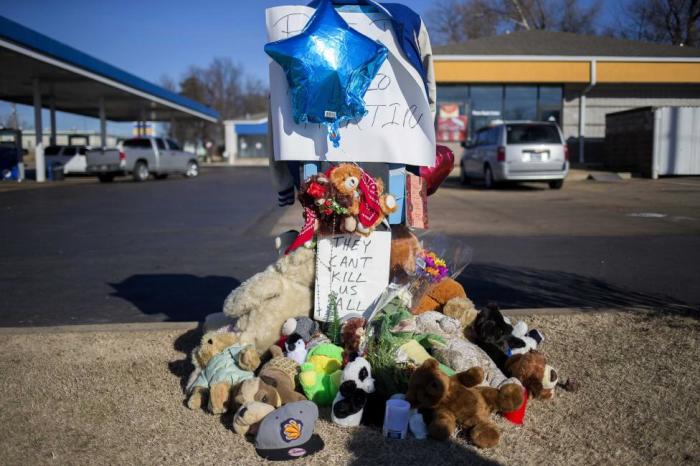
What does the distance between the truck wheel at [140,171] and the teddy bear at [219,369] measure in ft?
81.1

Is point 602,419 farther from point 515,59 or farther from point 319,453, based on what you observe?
point 515,59

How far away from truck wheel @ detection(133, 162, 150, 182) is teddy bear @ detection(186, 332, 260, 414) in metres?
A: 24.7

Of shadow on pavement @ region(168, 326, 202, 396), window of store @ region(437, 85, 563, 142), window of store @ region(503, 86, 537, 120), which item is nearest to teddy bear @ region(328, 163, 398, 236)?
shadow on pavement @ region(168, 326, 202, 396)

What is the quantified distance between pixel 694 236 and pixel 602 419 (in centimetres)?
663

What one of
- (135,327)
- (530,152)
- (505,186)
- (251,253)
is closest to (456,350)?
(135,327)

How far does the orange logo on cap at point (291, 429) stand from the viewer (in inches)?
108

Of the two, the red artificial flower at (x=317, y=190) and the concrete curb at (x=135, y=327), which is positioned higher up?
the red artificial flower at (x=317, y=190)

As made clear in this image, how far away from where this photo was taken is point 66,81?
26.0 m

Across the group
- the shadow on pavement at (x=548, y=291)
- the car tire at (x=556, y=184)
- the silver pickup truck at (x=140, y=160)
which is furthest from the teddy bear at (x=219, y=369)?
the silver pickup truck at (x=140, y=160)

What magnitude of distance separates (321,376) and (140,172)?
25.4 metres

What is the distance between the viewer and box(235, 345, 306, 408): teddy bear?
3057 millimetres

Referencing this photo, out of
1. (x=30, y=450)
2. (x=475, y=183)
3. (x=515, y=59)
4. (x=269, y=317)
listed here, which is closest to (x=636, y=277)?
(x=269, y=317)

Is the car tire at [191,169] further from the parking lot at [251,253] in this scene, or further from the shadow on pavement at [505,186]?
the parking lot at [251,253]

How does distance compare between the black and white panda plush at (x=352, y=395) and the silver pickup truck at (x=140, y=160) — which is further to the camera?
the silver pickup truck at (x=140, y=160)
